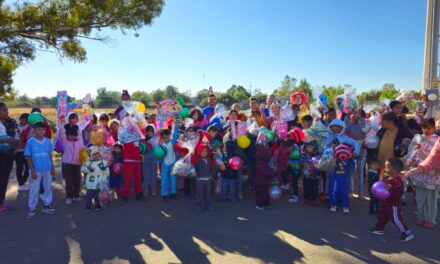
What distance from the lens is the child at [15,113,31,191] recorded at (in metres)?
6.35

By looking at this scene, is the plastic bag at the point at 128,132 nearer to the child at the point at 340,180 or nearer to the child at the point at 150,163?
the child at the point at 150,163

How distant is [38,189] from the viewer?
5172 mm

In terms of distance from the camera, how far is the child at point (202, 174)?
17.6ft

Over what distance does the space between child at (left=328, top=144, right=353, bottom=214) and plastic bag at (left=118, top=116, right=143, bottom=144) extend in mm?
3704

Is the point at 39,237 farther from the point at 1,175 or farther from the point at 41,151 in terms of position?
the point at 1,175

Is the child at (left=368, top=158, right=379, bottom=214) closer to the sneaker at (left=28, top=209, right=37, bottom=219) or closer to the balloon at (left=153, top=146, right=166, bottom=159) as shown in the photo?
the balloon at (left=153, top=146, right=166, bottom=159)

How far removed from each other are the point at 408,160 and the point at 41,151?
19.9 feet

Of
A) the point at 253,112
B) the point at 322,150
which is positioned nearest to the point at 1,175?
the point at 253,112

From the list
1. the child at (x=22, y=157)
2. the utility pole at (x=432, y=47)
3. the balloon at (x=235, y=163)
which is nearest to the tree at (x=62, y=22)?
the child at (x=22, y=157)

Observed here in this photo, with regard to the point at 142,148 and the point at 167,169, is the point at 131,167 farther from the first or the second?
the point at 167,169

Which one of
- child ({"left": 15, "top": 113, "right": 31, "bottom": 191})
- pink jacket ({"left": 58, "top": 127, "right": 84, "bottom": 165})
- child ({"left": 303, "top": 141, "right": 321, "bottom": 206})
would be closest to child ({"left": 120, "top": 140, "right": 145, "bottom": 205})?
pink jacket ({"left": 58, "top": 127, "right": 84, "bottom": 165})

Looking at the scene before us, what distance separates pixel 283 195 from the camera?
6.26m

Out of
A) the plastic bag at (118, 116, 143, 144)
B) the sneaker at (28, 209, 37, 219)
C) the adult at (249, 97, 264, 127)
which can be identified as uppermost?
the adult at (249, 97, 264, 127)

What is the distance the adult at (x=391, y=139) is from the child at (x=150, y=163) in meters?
4.24
